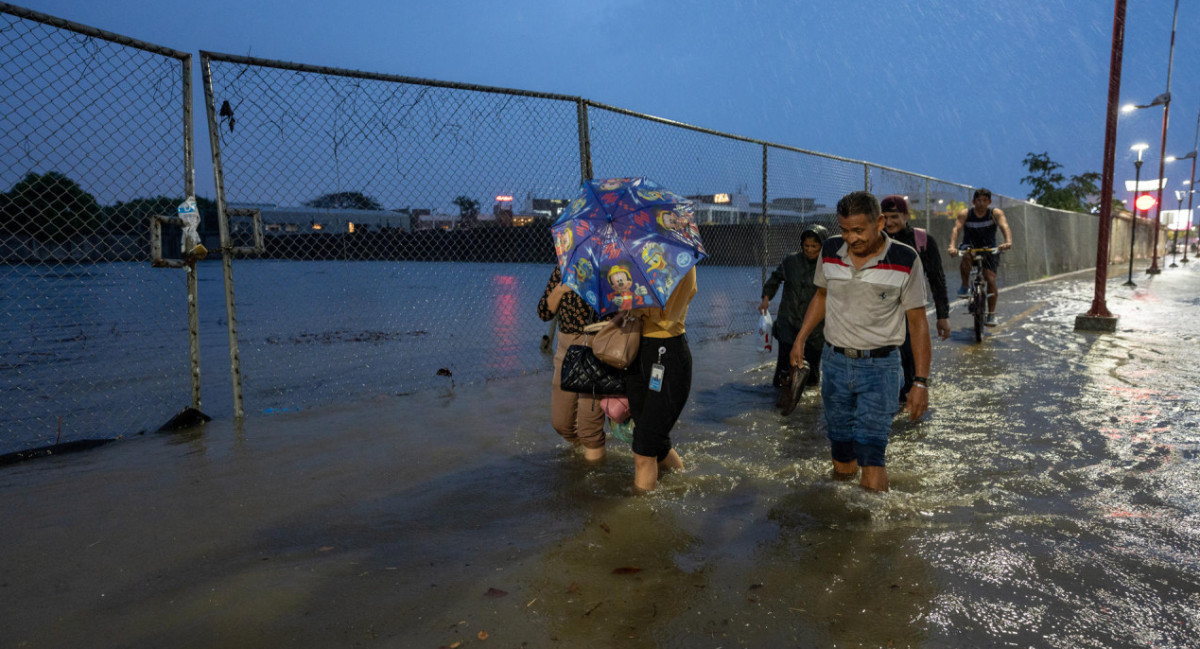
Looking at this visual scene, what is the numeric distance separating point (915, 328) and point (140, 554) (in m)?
3.89

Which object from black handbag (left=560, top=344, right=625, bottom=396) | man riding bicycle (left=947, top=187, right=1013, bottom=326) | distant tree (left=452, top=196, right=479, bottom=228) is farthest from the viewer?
man riding bicycle (left=947, top=187, right=1013, bottom=326)

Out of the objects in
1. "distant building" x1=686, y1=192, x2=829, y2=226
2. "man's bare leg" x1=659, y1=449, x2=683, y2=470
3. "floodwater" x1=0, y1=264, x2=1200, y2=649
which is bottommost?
"floodwater" x1=0, y1=264, x2=1200, y2=649

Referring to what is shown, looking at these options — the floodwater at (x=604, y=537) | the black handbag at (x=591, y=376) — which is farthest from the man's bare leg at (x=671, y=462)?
the black handbag at (x=591, y=376)

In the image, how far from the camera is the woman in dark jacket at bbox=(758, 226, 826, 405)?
625 centimetres

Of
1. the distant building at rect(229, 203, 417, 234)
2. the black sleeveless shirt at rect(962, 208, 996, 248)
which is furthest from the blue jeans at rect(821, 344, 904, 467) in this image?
the black sleeveless shirt at rect(962, 208, 996, 248)

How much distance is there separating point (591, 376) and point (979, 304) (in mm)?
7486

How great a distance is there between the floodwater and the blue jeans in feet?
0.97

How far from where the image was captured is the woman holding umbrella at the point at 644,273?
371 centimetres

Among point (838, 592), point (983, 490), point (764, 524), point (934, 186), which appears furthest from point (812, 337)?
point (934, 186)

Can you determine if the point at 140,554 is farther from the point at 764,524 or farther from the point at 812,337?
the point at 812,337

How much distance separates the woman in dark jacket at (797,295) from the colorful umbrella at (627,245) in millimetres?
2670

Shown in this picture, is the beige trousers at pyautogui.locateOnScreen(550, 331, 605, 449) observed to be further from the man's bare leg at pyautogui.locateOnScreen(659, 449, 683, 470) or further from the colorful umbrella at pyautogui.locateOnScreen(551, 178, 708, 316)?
the colorful umbrella at pyautogui.locateOnScreen(551, 178, 708, 316)

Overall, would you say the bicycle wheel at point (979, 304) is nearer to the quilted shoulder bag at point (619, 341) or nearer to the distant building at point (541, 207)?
the distant building at point (541, 207)

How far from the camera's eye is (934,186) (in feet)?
52.2
